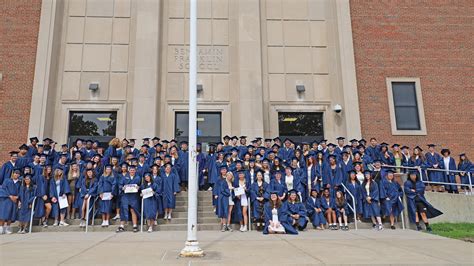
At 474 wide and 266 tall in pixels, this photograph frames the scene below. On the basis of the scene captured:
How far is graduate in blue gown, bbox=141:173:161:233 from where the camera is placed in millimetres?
8977

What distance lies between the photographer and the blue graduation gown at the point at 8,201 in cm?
879

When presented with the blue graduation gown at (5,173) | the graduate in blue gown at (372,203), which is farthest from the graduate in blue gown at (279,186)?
the blue graduation gown at (5,173)

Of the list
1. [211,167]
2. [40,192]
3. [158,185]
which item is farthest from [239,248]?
[40,192]

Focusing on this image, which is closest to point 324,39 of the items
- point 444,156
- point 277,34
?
point 277,34

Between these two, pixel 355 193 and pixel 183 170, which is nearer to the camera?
pixel 355 193

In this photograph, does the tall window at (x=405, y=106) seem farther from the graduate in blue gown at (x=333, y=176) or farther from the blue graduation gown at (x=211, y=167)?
the blue graduation gown at (x=211, y=167)

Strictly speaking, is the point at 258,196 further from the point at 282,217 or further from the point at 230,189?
the point at 282,217

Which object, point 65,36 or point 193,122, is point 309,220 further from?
point 65,36

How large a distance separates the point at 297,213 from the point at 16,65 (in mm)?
13133

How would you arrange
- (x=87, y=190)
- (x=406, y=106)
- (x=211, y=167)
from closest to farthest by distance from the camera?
(x=87, y=190) < (x=211, y=167) < (x=406, y=106)

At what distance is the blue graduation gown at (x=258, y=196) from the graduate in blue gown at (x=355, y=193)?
2417mm

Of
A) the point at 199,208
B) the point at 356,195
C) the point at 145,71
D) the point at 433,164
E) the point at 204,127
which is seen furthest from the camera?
the point at 204,127

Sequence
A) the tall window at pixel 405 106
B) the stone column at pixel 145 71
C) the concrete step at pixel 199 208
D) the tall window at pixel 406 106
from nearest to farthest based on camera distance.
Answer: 1. the concrete step at pixel 199 208
2. the stone column at pixel 145 71
3. the tall window at pixel 406 106
4. the tall window at pixel 405 106

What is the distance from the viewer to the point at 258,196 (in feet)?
30.7
